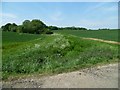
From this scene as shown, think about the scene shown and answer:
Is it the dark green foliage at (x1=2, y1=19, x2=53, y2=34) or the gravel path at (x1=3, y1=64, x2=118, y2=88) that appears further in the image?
the dark green foliage at (x1=2, y1=19, x2=53, y2=34)

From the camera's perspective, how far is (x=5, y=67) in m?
12.0

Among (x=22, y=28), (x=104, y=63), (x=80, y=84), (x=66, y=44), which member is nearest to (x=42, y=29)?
(x=22, y=28)

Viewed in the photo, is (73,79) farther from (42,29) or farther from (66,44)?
(42,29)

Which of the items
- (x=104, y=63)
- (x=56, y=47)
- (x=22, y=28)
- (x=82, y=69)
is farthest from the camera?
(x=22, y=28)

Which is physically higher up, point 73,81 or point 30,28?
point 30,28

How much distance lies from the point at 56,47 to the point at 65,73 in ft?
38.9

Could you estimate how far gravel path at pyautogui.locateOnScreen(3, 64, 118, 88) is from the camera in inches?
331

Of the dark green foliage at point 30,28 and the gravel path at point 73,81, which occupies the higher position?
the dark green foliage at point 30,28

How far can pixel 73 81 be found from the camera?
8.80 metres

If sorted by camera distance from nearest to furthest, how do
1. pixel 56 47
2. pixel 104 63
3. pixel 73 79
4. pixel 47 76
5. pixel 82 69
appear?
pixel 73 79
pixel 47 76
pixel 82 69
pixel 104 63
pixel 56 47

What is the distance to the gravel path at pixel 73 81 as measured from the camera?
27.6 feet

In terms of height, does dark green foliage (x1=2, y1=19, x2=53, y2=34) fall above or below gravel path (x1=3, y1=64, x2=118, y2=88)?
above

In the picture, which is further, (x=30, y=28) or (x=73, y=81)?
(x=30, y=28)

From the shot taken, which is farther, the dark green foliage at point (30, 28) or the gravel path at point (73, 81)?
the dark green foliage at point (30, 28)
